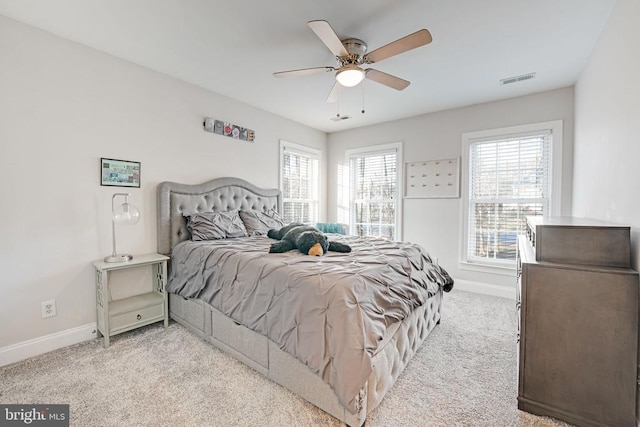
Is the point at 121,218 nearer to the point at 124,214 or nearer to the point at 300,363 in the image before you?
the point at 124,214

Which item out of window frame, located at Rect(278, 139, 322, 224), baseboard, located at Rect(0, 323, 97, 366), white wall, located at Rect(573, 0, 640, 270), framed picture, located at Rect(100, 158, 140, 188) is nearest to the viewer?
white wall, located at Rect(573, 0, 640, 270)

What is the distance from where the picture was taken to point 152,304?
2.69m

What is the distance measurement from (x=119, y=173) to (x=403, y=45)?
278 cm

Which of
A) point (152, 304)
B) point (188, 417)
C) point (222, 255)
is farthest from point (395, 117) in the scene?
point (188, 417)

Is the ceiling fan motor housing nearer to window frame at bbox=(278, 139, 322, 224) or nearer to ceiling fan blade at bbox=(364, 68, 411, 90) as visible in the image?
ceiling fan blade at bbox=(364, 68, 411, 90)

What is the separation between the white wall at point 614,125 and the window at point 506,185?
695mm

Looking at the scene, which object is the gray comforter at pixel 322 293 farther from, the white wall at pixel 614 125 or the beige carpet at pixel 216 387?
the white wall at pixel 614 125

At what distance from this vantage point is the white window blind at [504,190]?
141 inches

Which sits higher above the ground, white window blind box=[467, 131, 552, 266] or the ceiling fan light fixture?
the ceiling fan light fixture

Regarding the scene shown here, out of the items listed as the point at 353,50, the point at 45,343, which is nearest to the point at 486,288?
the point at 353,50

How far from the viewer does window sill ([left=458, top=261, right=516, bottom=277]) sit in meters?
3.75

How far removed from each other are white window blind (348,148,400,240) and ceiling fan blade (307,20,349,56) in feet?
9.17

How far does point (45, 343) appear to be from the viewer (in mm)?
2338

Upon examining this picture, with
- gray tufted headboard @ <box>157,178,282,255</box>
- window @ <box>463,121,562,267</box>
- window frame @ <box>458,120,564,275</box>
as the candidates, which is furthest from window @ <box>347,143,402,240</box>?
gray tufted headboard @ <box>157,178,282,255</box>
